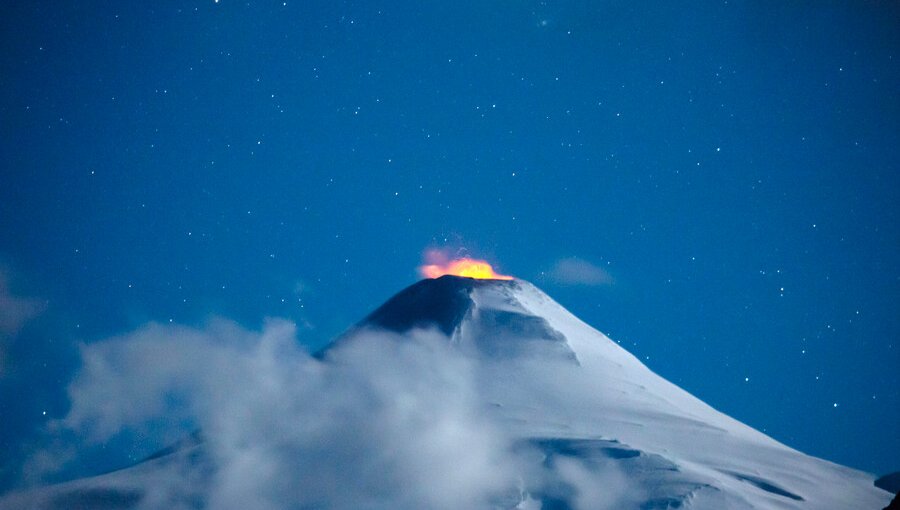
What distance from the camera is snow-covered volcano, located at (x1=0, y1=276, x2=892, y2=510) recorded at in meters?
12.8

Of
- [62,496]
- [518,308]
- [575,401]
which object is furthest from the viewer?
[518,308]

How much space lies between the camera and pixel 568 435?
15.9 metres

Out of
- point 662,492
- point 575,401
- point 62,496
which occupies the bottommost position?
point 662,492

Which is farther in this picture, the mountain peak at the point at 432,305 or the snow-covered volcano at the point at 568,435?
the mountain peak at the point at 432,305

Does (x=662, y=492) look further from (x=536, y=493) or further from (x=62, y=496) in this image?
(x=62, y=496)

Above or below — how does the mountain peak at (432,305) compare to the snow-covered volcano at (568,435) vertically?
above

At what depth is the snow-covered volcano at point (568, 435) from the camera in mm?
12844

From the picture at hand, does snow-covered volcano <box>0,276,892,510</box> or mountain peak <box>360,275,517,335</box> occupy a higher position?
mountain peak <box>360,275,517,335</box>

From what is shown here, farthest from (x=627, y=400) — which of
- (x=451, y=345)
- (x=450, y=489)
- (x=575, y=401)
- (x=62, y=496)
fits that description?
(x=62, y=496)

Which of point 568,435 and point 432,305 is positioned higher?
point 432,305

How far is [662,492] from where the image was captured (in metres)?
12.4

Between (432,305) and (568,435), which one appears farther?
(432,305)

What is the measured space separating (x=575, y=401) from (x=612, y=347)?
8594 millimetres

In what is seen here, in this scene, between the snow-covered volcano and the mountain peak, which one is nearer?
the snow-covered volcano
